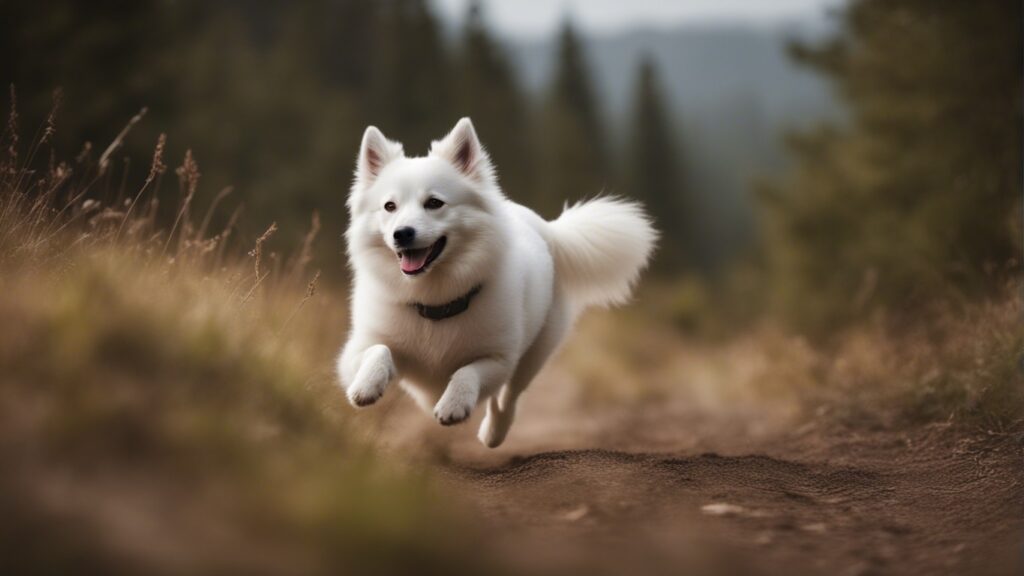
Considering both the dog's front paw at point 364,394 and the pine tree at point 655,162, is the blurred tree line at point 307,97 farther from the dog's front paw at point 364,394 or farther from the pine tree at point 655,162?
the dog's front paw at point 364,394

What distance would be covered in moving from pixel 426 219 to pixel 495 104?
22676 millimetres

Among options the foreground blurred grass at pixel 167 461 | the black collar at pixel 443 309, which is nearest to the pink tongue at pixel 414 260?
the black collar at pixel 443 309

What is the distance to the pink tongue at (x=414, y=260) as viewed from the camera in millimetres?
3537

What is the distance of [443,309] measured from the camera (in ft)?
12.2

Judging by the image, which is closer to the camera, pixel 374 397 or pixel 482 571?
pixel 482 571

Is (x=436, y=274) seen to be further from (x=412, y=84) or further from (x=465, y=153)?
(x=412, y=84)

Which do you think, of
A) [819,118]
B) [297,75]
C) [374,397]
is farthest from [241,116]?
[374,397]

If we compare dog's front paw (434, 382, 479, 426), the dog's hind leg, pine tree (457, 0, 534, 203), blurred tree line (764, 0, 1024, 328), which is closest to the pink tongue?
dog's front paw (434, 382, 479, 426)

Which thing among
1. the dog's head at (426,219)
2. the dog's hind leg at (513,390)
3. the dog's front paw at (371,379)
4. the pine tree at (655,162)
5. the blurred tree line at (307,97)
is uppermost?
the pine tree at (655,162)

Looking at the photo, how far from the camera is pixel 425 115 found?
22.0 meters

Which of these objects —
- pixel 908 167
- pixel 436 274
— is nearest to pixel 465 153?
pixel 436 274

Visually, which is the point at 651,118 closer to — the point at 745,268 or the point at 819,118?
the point at 745,268

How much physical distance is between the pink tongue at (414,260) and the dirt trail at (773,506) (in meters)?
0.94

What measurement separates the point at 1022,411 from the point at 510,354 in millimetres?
2583
